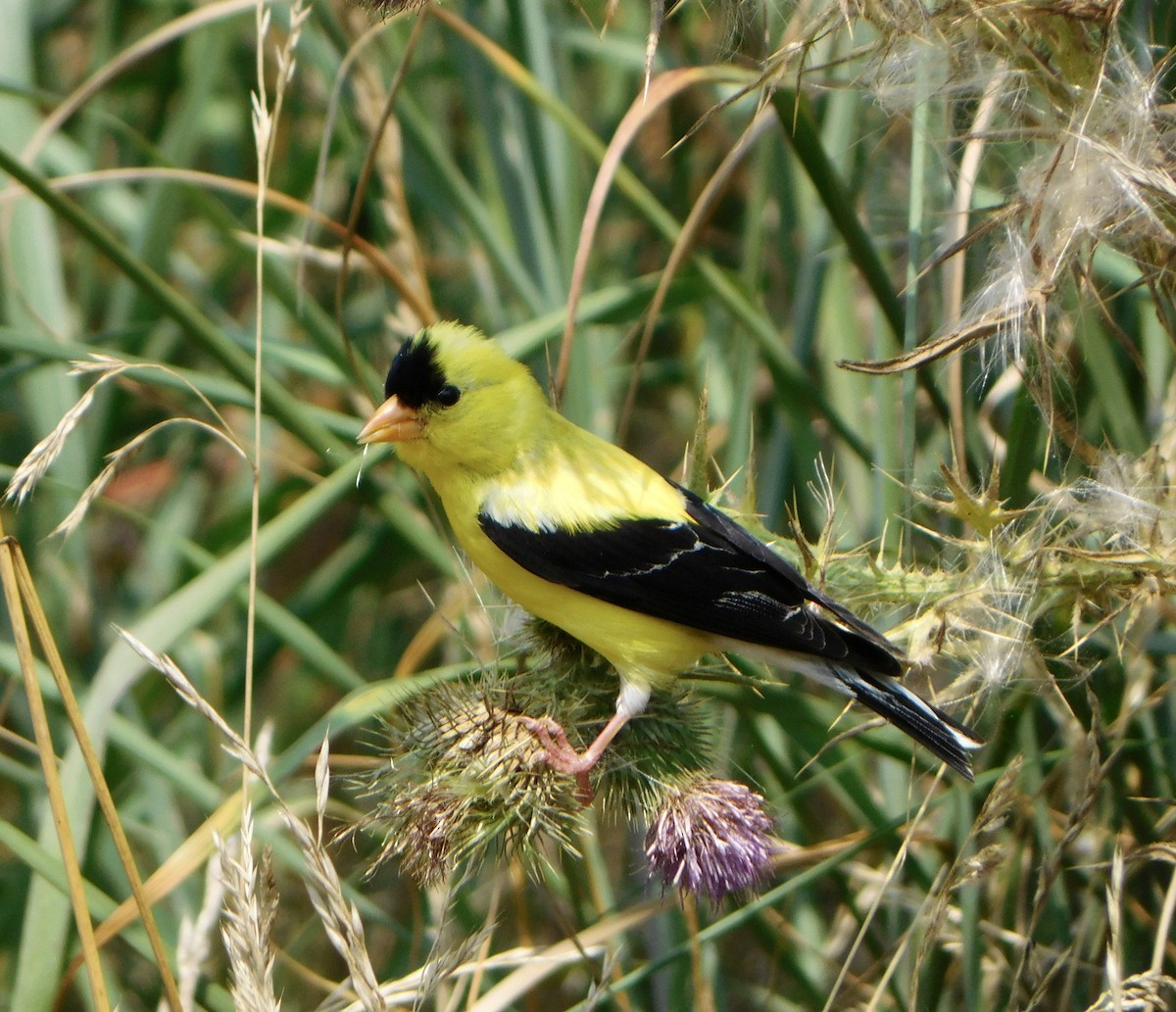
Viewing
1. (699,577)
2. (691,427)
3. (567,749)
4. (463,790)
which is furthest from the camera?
(691,427)

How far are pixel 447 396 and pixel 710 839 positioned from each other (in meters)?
0.91

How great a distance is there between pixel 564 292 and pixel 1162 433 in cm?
116

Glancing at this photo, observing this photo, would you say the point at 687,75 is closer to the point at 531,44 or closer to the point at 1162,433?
the point at 531,44

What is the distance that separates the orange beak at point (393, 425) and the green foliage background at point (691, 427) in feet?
0.26

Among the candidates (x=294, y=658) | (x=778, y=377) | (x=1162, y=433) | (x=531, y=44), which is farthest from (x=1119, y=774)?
(x=294, y=658)

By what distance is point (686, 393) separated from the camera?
10.0 feet

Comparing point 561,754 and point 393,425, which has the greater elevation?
point 393,425

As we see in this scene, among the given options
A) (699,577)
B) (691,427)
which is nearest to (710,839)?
(699,577)

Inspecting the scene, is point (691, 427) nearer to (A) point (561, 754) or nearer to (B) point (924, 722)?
(B) point (924, 722)

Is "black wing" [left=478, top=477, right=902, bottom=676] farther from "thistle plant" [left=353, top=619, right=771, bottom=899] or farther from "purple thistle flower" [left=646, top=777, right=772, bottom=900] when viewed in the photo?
"purple thistle flower" [left=646, top=777, right=772, bottom=900]

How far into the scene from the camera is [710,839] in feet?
4.85

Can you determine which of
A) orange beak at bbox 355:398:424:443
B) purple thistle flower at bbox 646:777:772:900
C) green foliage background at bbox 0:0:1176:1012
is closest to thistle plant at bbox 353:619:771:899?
purple thistle flower at bbox 646:777:772:900

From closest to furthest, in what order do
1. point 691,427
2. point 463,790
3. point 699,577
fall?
point 463,790, point 699,577, point 691,427

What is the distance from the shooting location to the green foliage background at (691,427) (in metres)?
1.42
